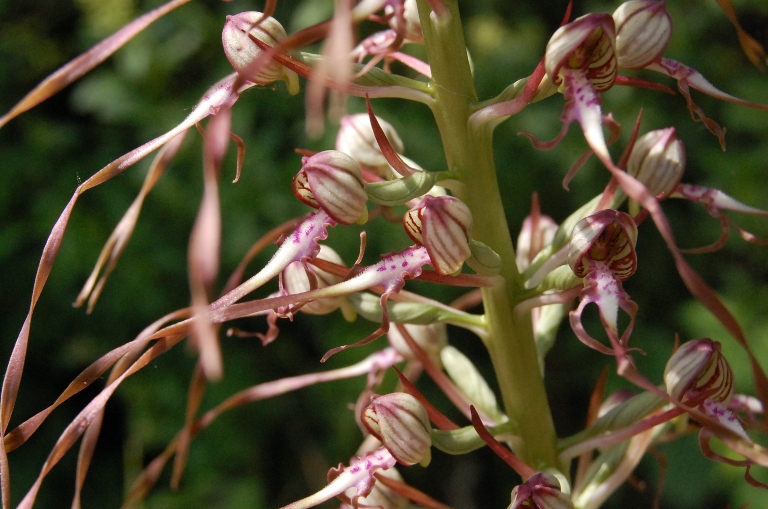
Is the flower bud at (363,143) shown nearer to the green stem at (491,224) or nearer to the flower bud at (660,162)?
the green stem at (491,224)

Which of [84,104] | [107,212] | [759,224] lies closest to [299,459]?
[107,212]

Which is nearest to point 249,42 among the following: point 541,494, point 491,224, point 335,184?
point 335,184

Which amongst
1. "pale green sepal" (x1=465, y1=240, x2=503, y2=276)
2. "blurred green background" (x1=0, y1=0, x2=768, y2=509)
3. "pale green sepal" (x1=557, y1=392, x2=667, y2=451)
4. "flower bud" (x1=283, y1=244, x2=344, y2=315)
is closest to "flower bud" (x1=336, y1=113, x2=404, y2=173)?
"flower bud" (x1=283, y1=244, x2=344, y2=315)

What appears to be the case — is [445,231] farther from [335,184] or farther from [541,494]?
[541,494]

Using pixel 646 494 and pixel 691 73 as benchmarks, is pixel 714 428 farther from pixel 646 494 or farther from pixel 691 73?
pixel 646 494

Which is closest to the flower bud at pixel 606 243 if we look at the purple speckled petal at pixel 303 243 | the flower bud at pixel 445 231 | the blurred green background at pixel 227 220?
the flower bud at pixel 445 231

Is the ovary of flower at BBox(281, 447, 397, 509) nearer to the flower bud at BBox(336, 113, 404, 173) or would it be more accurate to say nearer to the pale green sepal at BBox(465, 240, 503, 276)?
the pale green sepal at BBox(465, 240, 503, 276)
